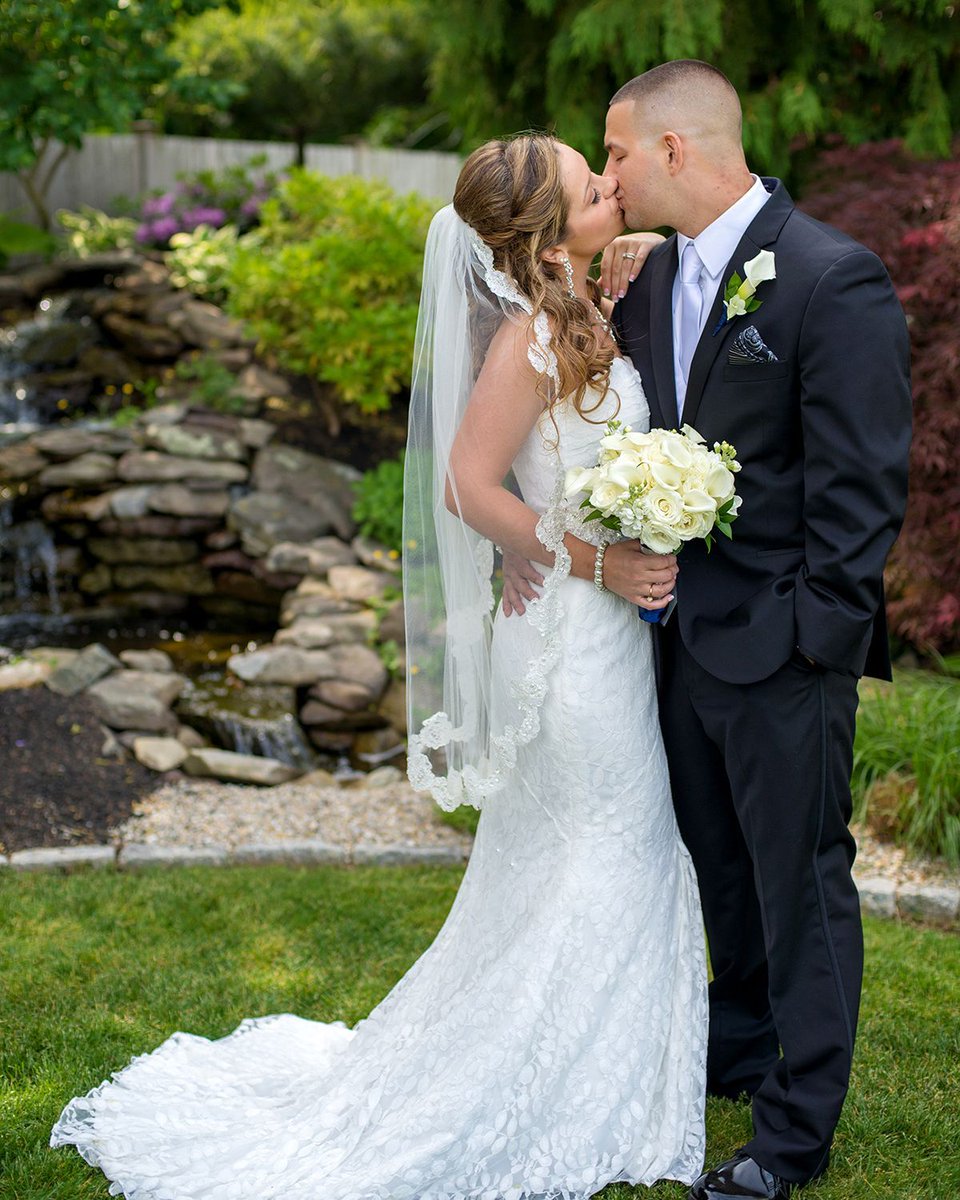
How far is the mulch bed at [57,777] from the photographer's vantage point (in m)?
4.87

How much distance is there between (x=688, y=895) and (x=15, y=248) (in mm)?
10704

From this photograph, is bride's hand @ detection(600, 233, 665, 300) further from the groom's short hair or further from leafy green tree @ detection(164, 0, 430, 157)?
leafy green tree @ detection(164, 0, 430, 157)

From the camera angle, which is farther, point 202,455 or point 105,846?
point 202,455

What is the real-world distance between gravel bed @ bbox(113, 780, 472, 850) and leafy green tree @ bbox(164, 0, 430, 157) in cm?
1296

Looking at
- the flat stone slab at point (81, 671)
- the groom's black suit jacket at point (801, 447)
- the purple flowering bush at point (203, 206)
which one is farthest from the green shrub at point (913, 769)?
the purple flowering bush at point (203, 206)

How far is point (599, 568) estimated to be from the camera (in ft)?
9.38

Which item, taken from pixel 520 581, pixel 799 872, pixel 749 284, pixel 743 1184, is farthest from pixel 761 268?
pixel 743 1184

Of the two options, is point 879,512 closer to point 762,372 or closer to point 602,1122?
point 762,372

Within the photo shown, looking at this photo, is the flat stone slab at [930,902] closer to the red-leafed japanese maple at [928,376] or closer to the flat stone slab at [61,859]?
the red-leafed japanese maple at [928,376]

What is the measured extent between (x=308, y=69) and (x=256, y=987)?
15.5m

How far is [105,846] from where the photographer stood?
4.73 m

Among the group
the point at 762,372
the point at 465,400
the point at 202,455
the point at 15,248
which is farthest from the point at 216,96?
the point at 762,372

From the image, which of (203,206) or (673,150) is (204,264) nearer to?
(203,206)

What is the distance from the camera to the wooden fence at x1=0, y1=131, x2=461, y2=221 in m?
13.6
